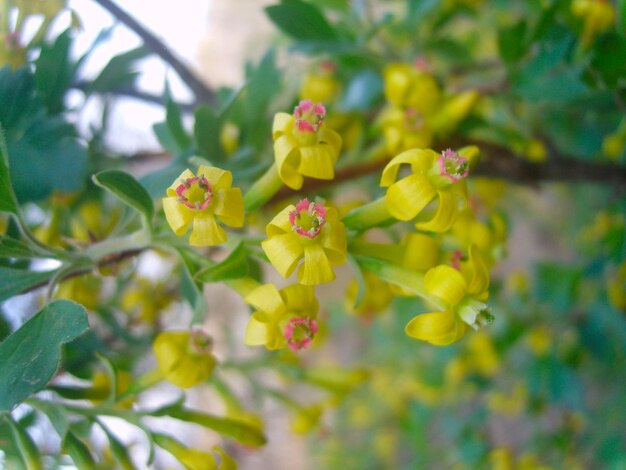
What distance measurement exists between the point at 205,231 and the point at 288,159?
Answer: 0.10 meters

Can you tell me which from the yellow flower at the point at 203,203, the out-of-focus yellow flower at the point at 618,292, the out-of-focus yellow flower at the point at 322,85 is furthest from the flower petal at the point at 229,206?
the out-of-focus yellow flower at the point at 618,292

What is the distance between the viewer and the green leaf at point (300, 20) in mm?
760

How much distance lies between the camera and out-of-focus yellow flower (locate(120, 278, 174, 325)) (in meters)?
1.10

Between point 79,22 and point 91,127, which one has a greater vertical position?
point 79,22

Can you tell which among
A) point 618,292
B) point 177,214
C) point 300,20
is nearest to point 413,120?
point 300,20

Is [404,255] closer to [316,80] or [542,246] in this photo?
[316,80]

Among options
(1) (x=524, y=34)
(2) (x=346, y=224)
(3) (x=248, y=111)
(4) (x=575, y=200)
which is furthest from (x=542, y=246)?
(2) (x=346, y=224)

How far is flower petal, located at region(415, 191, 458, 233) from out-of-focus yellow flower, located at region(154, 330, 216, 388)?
0.92 feet

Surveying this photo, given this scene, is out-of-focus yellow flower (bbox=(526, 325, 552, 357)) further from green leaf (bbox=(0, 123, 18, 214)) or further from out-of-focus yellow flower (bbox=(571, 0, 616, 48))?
green leaf (bbox=(0, 123, 18, 214))

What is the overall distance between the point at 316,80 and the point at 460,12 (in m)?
0.40

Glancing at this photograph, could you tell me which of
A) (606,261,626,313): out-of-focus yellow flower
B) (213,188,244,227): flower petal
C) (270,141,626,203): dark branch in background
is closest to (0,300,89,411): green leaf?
(213,188,244,227): flower petal

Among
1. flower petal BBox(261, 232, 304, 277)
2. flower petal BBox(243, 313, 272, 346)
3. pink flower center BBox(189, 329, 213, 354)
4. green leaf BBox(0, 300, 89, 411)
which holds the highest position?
flower petal BBox(261, 232, 304, 277)

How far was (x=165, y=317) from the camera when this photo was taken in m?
1.23

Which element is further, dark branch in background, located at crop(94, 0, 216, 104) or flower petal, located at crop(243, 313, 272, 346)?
dark branch in background, located at crop(94, 0, 216, 104)
